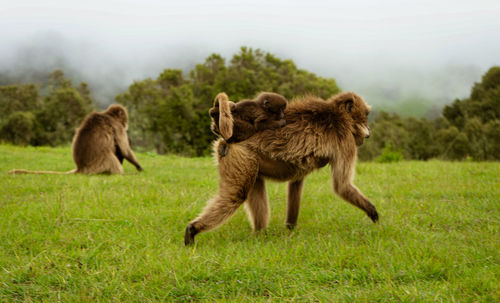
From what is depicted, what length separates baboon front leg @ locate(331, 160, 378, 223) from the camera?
5.00 metres

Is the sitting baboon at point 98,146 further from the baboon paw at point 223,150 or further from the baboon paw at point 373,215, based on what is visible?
the baboon paw at point 373,215

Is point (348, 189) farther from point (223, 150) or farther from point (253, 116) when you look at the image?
point (223, 150)

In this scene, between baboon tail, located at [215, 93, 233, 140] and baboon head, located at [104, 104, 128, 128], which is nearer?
baboon tail, located at [215, 93, 233, 140]

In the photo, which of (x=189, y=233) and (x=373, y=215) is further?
(x=373, y=215)

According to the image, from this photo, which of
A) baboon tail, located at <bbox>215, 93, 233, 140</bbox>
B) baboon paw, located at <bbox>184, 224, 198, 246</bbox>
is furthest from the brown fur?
baboon paw, located at <bbox>184, 224, 198, 246</bbox>

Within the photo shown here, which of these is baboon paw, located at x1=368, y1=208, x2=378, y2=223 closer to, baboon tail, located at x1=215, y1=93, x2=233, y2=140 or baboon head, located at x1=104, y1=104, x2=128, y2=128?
baboon tail, located at x1=215, y1=93, x2=233, y2=140

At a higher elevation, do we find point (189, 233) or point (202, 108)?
point (189, 233)

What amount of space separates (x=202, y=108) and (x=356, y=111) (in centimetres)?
3406

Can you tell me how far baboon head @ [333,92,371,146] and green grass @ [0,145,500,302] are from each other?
3.91 ft

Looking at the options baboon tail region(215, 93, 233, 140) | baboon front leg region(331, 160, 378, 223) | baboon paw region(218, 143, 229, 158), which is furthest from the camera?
baboon front leg region(331, 160, 378, 223)

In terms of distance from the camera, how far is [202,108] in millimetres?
38844

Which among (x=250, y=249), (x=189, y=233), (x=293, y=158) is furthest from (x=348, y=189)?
(x=189, y=233)

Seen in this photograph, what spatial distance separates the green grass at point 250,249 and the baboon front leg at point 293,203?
136mm

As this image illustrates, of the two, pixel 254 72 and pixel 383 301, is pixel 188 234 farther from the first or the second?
pixel 254 72
